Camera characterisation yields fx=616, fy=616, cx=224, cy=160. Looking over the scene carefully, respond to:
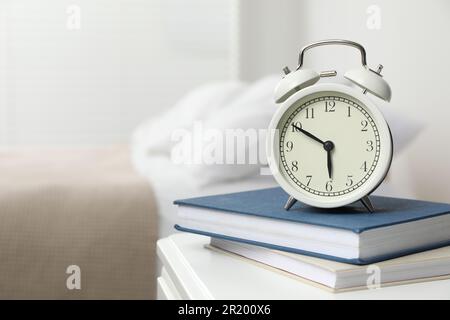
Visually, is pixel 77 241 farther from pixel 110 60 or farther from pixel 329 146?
pixel 110 60

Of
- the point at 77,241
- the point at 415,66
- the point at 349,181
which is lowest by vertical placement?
the point at 77,241

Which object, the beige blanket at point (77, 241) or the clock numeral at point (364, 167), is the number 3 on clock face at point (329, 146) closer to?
the clock numeral at point (364, 167)

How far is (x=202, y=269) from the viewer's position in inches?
30.7

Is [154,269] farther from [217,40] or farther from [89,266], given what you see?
[217,40]

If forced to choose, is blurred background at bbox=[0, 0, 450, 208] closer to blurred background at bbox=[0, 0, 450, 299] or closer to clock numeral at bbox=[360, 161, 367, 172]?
blurred background at bbox=[0, 0, 450, 299]

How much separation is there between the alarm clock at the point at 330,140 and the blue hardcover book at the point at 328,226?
0.11ft

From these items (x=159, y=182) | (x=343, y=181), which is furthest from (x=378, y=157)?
(x=159, y=182)

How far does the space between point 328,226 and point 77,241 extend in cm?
85

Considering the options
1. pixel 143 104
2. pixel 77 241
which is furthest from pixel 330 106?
pixel 143 104

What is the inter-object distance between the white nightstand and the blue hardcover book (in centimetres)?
3

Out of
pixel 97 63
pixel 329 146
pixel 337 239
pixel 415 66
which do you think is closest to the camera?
pixel 337 239

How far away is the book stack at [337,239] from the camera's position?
70 centimetres

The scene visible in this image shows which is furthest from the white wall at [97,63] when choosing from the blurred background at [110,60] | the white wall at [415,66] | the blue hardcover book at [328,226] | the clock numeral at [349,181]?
the clock numeral at [349,181]

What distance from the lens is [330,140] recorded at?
82 cm
